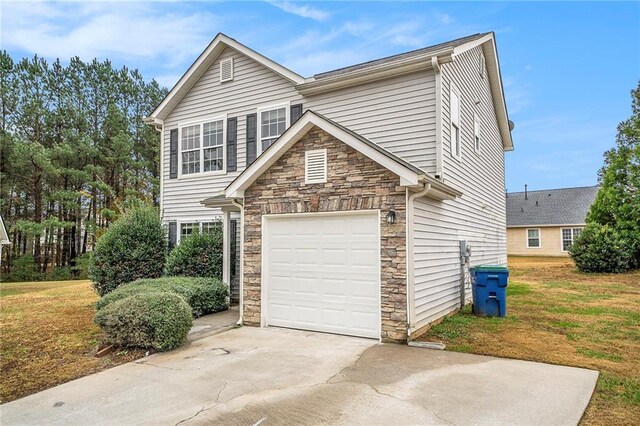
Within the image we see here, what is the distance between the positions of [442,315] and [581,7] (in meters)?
9.02

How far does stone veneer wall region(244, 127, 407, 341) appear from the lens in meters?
6.60

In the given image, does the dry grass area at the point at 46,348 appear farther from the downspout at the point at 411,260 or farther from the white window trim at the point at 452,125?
the white window trim at the point at 452,125

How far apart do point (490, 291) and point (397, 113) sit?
4.39m

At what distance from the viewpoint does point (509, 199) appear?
33.5 meters

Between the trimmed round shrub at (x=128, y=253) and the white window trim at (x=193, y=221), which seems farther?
the white window trim at (x=193, y=221)

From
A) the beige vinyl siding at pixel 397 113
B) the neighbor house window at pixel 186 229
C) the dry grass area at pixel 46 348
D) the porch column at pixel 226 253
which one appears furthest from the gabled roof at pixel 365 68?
the dry grass area at pixel 46 348

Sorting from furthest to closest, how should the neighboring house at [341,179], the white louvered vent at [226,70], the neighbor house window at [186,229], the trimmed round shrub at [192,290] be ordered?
the neighbor house window at [186,229] < the white louvered vent at [226,70] < the trimmed round shrub at [192,290] < the neighboring house at [341,179]

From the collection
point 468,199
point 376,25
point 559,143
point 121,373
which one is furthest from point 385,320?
point 559,143

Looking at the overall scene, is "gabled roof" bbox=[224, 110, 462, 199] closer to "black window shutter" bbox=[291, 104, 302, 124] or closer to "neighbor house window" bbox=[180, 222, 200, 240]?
"black window shutter" bbox=[291, 104, 302, 124]

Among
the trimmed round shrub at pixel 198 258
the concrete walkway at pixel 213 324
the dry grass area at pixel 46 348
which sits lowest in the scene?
the dry grass area at pixel 46 348

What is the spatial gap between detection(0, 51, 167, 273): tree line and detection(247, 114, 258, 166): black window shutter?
13.7 meters

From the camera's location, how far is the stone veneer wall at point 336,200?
21.6ft

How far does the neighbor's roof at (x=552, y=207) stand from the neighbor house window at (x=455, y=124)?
2447cm

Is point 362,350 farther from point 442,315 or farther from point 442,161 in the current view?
point 442,161
